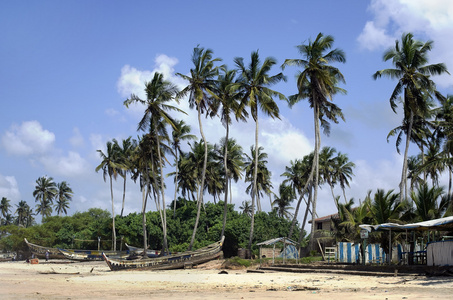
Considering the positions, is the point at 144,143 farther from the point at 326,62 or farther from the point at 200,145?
the point at 326,62

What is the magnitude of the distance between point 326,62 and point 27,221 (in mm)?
94063

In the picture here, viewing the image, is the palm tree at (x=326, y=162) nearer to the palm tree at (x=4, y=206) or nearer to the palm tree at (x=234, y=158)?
the palm tree at (x=234, y=158)

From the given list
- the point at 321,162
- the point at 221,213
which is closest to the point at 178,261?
the point at 221,213

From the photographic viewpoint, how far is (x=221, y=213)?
2028 inches

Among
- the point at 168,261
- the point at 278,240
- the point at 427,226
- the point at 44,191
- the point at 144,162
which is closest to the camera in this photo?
the point at 427,226

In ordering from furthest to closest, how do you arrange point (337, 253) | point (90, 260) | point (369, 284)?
point (90, 260)
point (337, 253)
point (369, 284)

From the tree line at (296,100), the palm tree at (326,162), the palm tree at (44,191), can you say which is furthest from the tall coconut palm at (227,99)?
the palm tree at (44,191)

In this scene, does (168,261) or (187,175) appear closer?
(168,261)

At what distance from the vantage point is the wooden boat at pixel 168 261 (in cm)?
3127

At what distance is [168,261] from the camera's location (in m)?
32.5

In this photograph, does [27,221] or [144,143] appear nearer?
[144,143]

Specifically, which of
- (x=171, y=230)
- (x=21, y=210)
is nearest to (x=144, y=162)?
(x=171, y=230)

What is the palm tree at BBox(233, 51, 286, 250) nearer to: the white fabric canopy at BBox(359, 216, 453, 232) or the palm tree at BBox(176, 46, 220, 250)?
the palm tree at BBox(176, 46, 220, 250)

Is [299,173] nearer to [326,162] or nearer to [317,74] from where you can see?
[326,162]
